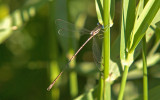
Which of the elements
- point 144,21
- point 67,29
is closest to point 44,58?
point 67,29

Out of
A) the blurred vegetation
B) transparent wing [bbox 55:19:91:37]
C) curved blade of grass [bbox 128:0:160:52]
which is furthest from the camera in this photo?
the blurred vegetation

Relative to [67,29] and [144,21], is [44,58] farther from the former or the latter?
[144,21]

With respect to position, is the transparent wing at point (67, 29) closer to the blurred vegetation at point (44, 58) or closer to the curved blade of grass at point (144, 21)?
the blurred vegetation at point (44, 58)

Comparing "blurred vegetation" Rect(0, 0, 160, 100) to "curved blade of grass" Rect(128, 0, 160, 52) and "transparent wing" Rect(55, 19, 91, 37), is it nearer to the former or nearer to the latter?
"transparent wing" Rect(55, 19, 91, 37)

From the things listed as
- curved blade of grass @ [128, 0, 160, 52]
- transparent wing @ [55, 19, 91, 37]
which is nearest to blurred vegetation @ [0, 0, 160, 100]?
transparent wing @ [55, 19, 91, 37]

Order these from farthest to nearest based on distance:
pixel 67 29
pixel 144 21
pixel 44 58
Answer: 1. pixel 44 58
2. pixel 67 29
3. pixel 144 21
